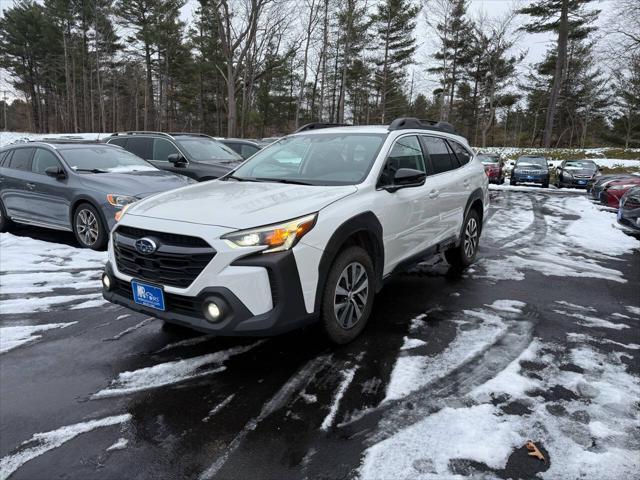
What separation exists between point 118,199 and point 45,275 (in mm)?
1493

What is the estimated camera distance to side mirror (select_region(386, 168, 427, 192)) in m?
3.84

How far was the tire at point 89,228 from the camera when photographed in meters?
6.53

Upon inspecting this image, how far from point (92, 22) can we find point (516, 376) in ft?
171

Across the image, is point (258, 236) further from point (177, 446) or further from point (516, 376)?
point (516, 376)

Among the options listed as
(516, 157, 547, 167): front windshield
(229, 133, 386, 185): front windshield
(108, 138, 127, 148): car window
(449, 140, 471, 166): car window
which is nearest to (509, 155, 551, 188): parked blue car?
(516, 157, 547, 167): front windshield

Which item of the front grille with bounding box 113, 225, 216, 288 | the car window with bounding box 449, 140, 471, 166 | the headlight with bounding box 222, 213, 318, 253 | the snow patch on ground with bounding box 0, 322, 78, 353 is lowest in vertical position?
the snow patch on ground with bounding box 0, 322, 78, 353

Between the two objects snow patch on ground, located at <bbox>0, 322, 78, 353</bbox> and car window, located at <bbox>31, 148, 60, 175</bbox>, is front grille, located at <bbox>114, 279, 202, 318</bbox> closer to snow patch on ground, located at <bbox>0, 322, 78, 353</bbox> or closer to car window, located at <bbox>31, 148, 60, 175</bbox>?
snow patch on ground, located at <bbox>0, 322, 78, 353</bbox>

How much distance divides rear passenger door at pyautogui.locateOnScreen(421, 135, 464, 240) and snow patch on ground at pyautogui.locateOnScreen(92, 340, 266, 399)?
2705mm

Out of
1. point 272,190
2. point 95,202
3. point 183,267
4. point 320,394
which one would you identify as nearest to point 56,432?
point 183,267

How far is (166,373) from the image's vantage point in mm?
3232

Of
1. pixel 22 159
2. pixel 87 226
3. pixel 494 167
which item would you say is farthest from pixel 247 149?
pixel 494 167

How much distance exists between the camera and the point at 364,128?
15.4 ft

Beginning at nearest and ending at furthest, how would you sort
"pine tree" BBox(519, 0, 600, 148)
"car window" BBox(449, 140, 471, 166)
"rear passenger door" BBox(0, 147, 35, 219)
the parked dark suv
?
"car window" BBox(449, 140, 471, 166) → "rear passenger door" BBox(0, 147, 35, 219) → the parked dark suv → "pine tree" BBox(519, 0, 600, 148)

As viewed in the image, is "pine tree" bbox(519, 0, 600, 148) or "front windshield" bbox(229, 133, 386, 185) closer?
"front windshield" bbox(229, 133, 386, 185)
